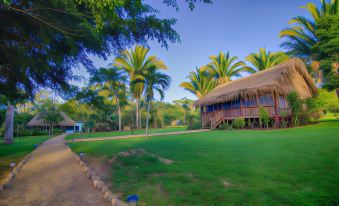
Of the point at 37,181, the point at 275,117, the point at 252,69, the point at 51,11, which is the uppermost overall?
the point at 252,69

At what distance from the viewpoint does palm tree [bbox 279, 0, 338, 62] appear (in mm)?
19594

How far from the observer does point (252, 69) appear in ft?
98.9

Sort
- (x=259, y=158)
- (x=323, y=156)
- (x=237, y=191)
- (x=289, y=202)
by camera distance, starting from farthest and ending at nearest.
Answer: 1. (x=259, y=158)
2. (x=323, y=156)
3. (x=237, y=191)
4. (x=289, y=202)

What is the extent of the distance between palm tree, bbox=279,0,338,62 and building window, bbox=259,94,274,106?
348 inches

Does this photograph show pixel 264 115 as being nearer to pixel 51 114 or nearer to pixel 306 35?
pixel 306 35

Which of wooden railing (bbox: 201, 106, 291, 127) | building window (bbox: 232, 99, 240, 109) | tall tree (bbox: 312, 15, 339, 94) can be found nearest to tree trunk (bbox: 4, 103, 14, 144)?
wooden railing (bbox: 201, 106, 291, 127)

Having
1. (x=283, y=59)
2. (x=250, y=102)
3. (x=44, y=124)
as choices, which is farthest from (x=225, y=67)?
(x=44, y=124)

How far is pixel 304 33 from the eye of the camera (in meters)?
20.5

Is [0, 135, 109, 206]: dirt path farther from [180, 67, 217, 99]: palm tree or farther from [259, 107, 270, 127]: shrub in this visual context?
[180, 67, 217, 99]: palm tree

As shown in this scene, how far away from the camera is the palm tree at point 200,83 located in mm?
32972

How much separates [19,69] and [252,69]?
3105cm

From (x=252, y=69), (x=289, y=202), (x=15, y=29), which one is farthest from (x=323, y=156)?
(x=252, y=69)

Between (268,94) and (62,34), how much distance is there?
16.4 m

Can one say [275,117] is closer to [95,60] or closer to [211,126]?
[211,126]
